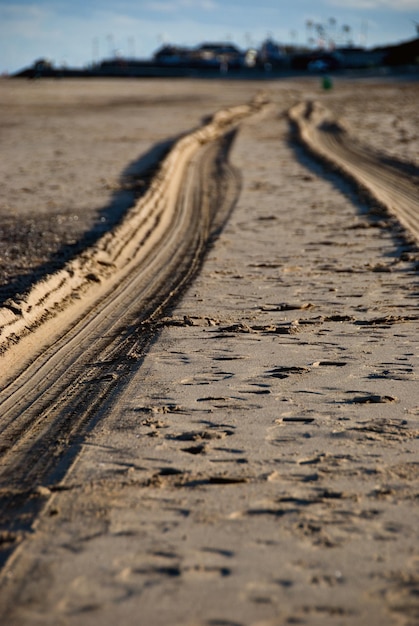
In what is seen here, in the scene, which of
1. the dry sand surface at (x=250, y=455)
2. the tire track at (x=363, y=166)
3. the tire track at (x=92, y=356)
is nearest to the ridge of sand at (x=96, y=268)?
the tire track at (x=92, y=356)

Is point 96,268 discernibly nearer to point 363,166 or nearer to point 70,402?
point 70,402

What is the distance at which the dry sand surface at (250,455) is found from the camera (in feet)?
9.05

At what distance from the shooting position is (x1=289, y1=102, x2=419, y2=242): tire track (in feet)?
36.5

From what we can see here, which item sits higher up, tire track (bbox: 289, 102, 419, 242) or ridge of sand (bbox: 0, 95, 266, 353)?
tire track (bbox: 289, 102, 419, 242)

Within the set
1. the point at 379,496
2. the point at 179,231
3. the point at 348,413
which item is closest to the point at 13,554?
the point at 379,496

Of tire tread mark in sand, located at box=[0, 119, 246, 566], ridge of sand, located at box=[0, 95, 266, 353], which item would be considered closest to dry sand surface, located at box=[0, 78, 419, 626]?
tire tread mark in sand, located at box=[0, 119, 246, 566]

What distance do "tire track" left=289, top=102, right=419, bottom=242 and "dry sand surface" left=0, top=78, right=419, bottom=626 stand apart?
141 cm

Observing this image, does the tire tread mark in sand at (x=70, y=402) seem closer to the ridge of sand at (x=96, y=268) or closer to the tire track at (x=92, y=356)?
the tire track at (x=92, y=356)

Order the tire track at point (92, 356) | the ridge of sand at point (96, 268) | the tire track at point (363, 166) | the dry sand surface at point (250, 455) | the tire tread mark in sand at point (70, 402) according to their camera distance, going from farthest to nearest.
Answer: the tire track at point (363, 166)
the ridge of sand at point (96, 268)
the tire track at point (92, 356)
the tire tread mark in sand at point (70, 402)
the dry sand surface at point (250, 455)

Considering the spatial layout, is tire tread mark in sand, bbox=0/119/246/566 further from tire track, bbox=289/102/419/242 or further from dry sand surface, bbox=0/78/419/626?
tire track, bbox=289/102/419/242

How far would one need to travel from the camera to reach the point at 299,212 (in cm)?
1095

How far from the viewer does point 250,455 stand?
12.5ft

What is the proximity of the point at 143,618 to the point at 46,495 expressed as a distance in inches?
39.1

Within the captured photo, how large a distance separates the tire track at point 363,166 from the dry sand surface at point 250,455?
141 centimetres
